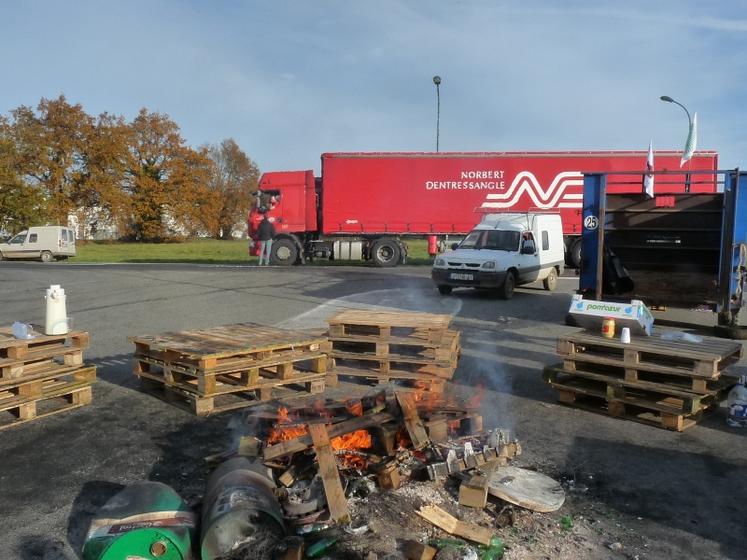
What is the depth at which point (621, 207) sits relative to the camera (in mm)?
11492

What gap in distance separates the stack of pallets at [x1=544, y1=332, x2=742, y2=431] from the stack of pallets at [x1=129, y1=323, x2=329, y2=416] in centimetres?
264

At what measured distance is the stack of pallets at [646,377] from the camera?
5688 mm

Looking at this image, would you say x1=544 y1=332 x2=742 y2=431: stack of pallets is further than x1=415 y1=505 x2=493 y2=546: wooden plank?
Yes

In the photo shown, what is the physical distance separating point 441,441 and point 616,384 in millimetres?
2172

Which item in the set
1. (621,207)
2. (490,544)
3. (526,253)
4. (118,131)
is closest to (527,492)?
(490,544)

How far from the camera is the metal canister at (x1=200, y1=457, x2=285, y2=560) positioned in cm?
344

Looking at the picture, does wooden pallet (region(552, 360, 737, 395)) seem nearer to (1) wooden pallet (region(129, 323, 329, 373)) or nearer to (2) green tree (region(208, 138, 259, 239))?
(1) wooden pallet (region(129, 323, 329, 373))

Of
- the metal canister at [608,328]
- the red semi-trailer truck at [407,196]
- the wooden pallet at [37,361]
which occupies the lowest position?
the wooden pallet at [37,361]

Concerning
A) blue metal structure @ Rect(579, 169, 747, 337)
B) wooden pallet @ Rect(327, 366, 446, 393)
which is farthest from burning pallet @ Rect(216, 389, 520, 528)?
blue metal structure @ Rect(579, 169, 747, 337)

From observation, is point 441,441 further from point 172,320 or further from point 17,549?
point 172,320

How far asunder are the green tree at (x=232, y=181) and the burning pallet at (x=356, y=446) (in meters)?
64.1

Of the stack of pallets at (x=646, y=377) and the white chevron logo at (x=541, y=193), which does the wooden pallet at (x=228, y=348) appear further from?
the white chevron logo at (x=541, y=193)

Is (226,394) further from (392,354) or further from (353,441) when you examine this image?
(353,441)

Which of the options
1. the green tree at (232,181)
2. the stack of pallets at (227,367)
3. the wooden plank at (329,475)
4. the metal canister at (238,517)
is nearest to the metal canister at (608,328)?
the stack of pallets at (227,367)
